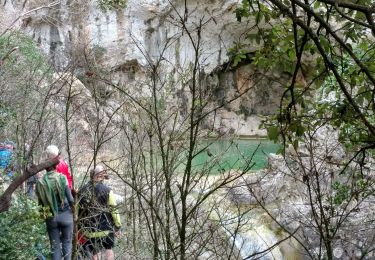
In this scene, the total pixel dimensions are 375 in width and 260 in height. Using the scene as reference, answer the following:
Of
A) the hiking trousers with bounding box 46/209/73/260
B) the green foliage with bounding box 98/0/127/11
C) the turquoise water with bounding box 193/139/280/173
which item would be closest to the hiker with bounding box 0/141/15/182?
the hiking trousers with bounding box 46/209/73/260

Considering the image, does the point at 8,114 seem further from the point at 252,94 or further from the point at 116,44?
the point at 252,94

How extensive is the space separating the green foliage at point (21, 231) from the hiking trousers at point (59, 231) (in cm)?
13

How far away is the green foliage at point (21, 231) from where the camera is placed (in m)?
4.65

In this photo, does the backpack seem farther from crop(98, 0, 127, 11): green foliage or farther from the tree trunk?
crop(98, 0, 127, 11): green foliage

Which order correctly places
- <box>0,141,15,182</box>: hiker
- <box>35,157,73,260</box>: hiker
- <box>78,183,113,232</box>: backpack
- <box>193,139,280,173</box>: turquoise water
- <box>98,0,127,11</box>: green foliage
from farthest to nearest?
<box>98,0,127,11</box>: green foliage → <box>0,141,15,182</box>: hiker → <box>78,183,113,232</box>: backpack → <box>35,157,73,260</box>: hiker → <box>193,139,280,173</box>: turquoise water

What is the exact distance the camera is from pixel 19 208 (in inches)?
193

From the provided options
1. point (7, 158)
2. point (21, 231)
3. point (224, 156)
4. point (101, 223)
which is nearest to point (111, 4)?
point (224, 156)

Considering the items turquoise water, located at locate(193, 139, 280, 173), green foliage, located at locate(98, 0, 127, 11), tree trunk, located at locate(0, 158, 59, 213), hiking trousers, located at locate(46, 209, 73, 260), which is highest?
green foliage, located at locate(98, 0, 127, 11)

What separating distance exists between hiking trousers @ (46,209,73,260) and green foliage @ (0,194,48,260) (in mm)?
135

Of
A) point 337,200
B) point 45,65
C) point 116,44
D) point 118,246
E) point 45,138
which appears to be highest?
point 116,44

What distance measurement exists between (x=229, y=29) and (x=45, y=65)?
10.3 meters

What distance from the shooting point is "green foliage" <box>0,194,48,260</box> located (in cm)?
465

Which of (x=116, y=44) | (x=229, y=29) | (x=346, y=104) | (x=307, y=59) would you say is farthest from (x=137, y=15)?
(x=346, y=104)

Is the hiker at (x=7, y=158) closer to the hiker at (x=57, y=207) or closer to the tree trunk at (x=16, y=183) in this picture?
the hiker at (x=57, y=207)
